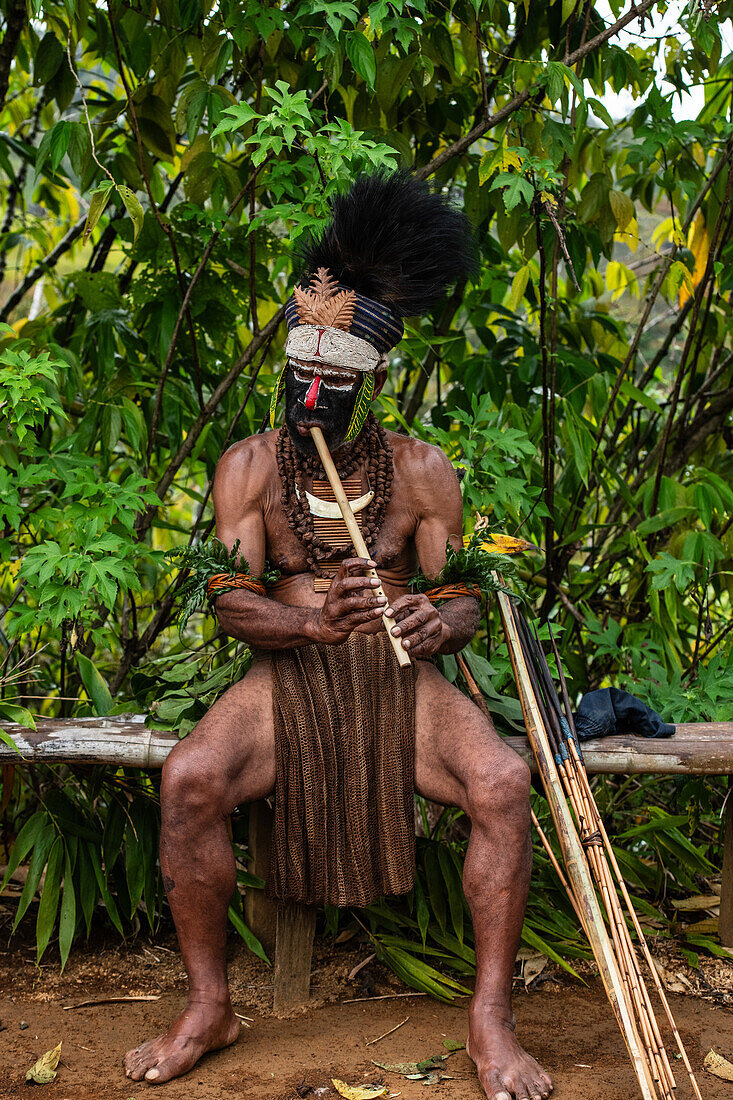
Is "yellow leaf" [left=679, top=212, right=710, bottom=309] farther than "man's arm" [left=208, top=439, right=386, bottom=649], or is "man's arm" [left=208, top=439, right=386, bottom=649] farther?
"yellow leaf" [left=679, top=212, right=710, bottom=309]

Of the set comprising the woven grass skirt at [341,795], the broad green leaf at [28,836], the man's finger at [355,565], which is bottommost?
the broad green leaf at [28,836]

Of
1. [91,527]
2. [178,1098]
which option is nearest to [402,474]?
[91,527]

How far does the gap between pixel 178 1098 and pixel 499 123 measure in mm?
2860

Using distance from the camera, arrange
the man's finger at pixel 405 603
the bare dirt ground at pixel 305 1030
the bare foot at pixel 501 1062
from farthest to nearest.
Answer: the man's finger at pixel 405 603, the bare dirt ground at pixel 305 1030, the bare foot at pixel 501 1062

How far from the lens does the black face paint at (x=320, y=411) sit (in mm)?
2684

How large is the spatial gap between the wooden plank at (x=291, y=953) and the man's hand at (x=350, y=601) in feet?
2.71

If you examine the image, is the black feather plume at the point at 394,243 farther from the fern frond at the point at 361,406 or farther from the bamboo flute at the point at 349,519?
the bamboo flute at the point at 349,519

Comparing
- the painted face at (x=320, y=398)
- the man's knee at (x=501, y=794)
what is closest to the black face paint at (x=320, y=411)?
the painted face at (x=320, y=398)

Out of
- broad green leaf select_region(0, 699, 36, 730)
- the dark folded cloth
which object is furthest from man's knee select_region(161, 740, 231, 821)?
the dark folded cloth

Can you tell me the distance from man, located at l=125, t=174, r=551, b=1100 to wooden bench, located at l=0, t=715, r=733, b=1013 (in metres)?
0.27

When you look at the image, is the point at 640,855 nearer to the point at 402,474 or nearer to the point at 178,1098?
the point at 402,474

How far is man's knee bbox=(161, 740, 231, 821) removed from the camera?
246cm

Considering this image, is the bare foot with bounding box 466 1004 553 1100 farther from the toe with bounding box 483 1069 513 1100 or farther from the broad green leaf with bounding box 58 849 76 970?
the broad green leaf with bounding box 58 849 76 970

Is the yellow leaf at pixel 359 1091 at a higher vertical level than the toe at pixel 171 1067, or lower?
lower
